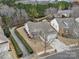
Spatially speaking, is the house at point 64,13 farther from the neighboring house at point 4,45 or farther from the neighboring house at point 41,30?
the neighboring house at point 4,45

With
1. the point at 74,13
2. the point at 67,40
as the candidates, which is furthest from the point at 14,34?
the point at 74,13

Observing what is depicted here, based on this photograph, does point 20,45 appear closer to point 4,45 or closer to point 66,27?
point 4,45

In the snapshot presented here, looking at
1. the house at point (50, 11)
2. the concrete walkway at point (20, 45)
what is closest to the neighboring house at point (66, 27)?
the house at point (50, 11)

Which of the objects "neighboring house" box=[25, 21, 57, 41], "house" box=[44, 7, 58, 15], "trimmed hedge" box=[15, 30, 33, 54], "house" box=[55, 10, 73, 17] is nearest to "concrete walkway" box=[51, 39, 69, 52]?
"neighboring house" box=[25, 21, 57, 41]

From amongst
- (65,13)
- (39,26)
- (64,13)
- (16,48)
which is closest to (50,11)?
→ (64,13)

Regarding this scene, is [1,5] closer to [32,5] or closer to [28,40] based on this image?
[32,5]
